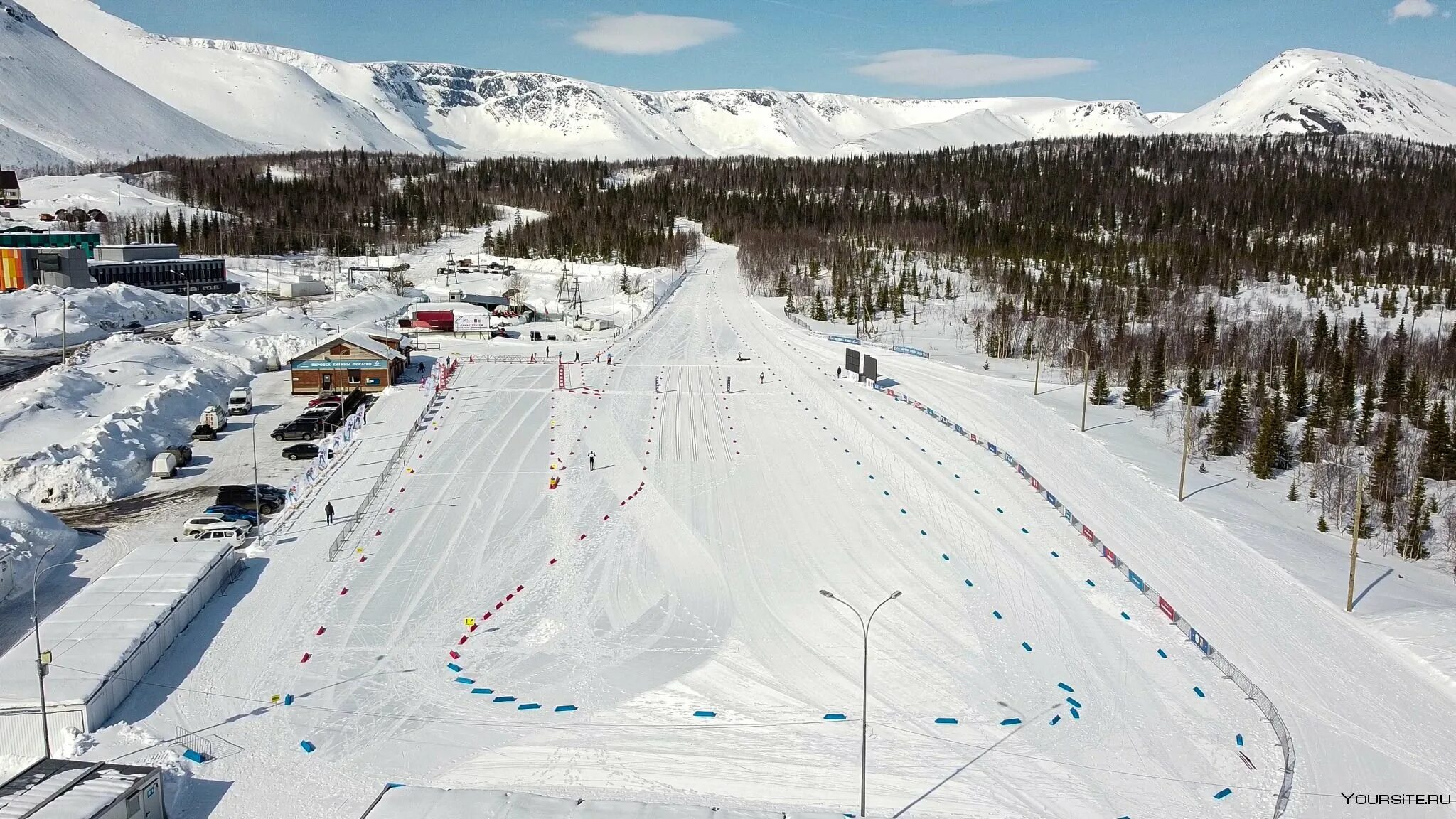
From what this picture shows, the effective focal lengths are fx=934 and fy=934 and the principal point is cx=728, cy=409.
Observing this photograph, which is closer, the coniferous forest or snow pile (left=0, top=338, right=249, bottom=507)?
snow pile (left=0, top=338, right=249, bottom=507)

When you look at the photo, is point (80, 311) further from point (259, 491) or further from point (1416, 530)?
point (1416, 530)

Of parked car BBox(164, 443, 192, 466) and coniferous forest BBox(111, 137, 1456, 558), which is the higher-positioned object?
coniferous forest BBox(111, 137, 1456, 558)

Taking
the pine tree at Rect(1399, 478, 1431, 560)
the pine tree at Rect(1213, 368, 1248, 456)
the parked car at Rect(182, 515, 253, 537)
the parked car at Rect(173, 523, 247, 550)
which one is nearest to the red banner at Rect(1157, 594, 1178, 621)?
the pine tree at Rect(1399, 478, 1431, 560)

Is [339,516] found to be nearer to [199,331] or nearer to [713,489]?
[713,489]

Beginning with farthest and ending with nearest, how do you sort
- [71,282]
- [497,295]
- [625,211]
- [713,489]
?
[625,211], [497,295], [71,282], [713,489]

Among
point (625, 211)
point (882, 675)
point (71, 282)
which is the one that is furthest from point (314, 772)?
point (625, 211)

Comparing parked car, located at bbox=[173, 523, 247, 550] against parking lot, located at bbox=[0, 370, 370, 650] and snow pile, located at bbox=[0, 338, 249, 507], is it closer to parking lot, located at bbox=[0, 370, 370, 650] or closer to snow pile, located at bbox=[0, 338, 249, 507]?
parking lot, located at bbox=[0, 370, 370, 650]
